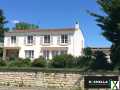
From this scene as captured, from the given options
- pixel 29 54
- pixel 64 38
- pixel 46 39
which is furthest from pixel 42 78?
pixel 29 54

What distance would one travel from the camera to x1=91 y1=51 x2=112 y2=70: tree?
38.3 m

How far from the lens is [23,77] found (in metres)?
37.5

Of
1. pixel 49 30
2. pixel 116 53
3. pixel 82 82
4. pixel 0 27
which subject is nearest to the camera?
pixel 82 82

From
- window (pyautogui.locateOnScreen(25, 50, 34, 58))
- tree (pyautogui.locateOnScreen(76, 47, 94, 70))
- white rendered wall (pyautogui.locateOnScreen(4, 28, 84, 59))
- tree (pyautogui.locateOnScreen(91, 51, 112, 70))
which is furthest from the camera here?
window (pyautogui.locateOnScreen(25, 50, 34, 58))

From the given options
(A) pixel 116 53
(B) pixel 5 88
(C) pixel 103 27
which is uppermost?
(C) pixel 103 27

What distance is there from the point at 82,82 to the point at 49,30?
3821 cm

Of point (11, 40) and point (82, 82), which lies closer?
point (82, 82)

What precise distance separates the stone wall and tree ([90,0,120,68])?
4426 mm

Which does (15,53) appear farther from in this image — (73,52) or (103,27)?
(103,27)

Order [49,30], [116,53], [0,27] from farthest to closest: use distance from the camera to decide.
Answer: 1. [49,30]
2. [0,27]
3. [116,53]

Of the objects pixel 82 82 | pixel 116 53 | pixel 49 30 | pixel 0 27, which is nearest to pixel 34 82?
pixel 82 82

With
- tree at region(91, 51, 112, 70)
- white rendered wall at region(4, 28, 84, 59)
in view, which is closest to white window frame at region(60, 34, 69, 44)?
white rendered wall at region(4, 28, 84, 59)

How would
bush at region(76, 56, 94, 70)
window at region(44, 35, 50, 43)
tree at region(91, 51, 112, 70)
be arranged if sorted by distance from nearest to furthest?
1. tree at region(91, 51, 112, 70)
2. bush at region(76, 56, 94, 70)
3. window at region(44, 35, 50, 43)

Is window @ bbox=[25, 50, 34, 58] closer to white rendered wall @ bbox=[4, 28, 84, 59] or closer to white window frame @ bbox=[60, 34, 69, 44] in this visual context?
white rendered wall @ bbox=[4, 28, 84, 59]
